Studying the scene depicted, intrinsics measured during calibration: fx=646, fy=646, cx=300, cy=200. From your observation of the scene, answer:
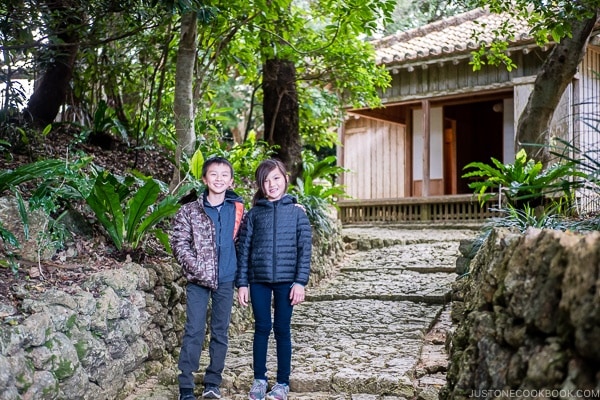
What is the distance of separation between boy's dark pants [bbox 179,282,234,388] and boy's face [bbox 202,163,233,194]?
60cm

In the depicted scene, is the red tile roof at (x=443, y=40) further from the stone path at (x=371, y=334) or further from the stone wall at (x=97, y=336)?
the stone wall at (x=97, y=336)

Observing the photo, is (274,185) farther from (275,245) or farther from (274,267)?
(274,267)

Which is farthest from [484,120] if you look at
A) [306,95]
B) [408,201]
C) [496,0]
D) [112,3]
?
[112,3]

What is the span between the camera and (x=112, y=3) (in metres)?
5.25

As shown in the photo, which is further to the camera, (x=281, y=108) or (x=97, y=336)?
(x=281, y=108)

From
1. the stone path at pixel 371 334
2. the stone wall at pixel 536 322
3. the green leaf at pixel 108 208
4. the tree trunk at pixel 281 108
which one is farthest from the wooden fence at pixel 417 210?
the stone wall at pixel 536 322

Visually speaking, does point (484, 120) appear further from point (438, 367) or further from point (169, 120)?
point (438, 367)

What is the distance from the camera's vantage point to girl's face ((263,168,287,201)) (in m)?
3.98

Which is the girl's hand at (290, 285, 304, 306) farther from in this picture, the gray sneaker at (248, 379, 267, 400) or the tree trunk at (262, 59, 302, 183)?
the tree trunk at (262, 59, 302, 183)

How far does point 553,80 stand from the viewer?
7141 millimetres

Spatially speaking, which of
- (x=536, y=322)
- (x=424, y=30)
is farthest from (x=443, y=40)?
(x=536, y=322)

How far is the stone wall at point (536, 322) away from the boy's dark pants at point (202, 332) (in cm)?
153

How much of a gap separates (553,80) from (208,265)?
4948 millimetres

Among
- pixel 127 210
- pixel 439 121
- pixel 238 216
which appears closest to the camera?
pixel 238 216
